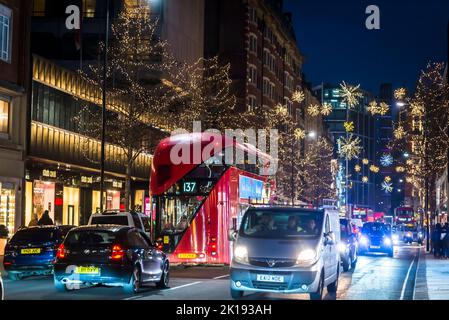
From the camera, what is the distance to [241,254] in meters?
18.4

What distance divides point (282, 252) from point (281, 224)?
1069 mm

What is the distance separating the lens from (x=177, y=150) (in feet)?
94.1

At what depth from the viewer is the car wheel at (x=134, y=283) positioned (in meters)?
20.1

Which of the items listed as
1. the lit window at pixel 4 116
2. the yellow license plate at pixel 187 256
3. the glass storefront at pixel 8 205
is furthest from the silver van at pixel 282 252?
the lit window at pixel 4 116

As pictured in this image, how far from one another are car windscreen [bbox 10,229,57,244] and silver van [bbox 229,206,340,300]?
856cm

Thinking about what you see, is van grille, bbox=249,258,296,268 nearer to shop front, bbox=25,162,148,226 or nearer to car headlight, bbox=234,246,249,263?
car headlight, bbox=234,246,249,263

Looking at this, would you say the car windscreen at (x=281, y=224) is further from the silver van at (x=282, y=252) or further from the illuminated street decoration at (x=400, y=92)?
the illuminated street decoration at (x=400, y=92)

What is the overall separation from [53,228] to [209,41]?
5844cm

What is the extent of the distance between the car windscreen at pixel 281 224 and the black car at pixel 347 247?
1164 cm

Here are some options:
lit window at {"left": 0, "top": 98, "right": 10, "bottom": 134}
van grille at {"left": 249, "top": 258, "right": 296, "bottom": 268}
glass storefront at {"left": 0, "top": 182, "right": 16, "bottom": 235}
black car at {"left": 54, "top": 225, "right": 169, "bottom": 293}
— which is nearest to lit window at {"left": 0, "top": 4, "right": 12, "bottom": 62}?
lit window at {"left": 0, "top": 98, "right": 10, "bottom": 134}

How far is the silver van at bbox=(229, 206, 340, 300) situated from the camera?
17.9 m
